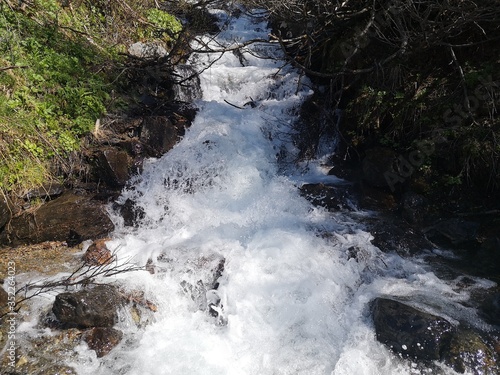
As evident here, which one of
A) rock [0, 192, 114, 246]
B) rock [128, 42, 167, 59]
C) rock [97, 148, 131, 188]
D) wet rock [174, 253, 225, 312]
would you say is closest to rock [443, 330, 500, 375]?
wet rock [174, 253, 225, 312]

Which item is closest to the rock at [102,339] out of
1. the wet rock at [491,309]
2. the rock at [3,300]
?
the rock at [3,300]

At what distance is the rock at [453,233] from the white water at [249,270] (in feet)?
2.30

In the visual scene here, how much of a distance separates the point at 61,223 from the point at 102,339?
6.76ft

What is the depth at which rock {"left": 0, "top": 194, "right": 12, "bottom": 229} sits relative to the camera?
179 inches

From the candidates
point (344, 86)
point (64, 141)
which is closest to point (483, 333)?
point (344, 86)

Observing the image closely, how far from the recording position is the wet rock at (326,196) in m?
5.39

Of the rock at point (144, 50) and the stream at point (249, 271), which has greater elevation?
the rock at point (144, 50)

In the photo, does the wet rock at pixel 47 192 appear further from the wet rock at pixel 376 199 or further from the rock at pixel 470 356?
→ the rock at pixel 470 356

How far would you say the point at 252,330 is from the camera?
3840 millimetres

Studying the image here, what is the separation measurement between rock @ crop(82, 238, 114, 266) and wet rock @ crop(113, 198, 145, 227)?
1.92 ft

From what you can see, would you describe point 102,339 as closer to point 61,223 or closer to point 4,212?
point 61,223

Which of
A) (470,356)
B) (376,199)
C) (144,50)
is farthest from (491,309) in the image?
(144,50)

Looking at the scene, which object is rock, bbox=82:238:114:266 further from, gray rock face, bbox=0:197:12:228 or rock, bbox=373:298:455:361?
rock, bbox=373:298:455:361

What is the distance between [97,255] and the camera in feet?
15.1
